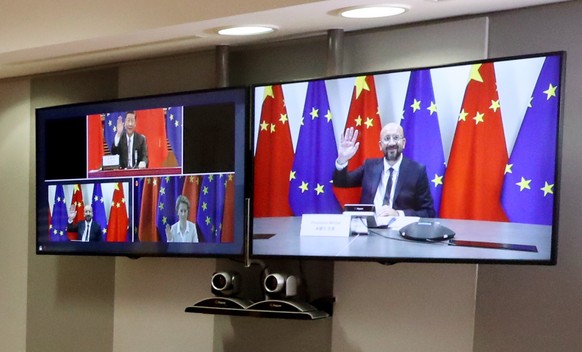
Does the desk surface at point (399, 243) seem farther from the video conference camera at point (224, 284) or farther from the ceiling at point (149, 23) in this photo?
the ceiling at point (149, 23)

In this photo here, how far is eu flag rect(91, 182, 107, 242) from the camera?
3.46 meters

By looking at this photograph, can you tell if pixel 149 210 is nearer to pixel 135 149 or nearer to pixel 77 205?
pixel 135 149

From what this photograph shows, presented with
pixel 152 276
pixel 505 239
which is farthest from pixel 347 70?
pixel 152 276

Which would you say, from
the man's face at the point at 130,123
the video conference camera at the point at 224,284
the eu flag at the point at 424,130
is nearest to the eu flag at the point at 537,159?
the eu flag at the point at 424,130

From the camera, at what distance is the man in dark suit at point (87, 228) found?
11.4 ft

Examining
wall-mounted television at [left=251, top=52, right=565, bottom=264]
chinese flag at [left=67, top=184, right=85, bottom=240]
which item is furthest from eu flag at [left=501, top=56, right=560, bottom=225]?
chinese flag at [left=67, top=184, right=85, bottom=240]

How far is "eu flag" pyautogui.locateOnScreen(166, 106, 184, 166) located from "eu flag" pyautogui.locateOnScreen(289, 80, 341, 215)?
1.85 ft

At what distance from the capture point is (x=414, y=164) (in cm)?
272

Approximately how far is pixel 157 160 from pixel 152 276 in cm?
65

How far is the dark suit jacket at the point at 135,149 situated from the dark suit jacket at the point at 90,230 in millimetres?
309

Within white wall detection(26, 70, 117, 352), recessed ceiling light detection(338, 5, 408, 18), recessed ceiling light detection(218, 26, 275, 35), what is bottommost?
white wall detection(26, 70, 117, 352)

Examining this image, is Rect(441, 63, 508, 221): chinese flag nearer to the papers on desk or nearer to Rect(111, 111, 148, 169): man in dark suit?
the papers on desk

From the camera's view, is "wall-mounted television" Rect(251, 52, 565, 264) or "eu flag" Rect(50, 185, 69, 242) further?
"eu flag" Rect(50, 185, 69, 242)

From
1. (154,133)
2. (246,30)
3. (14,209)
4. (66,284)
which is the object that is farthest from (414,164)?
(14,209)
